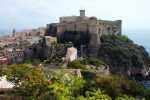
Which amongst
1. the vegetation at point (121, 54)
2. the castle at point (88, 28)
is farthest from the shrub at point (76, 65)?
the castle at point (88, 28)

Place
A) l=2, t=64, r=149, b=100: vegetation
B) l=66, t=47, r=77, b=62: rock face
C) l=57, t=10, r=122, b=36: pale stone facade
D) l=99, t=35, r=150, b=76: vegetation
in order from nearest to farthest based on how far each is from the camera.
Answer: l=2, t=64, r=149, b=100: vegetation < l=66, t=47, r=77, b=62: rock face < l=99, t=35, r=150, b=76: vegetation < l=57, t=10, r=122, b=36: pale stone facade

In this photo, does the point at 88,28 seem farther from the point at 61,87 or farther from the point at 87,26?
the point at 61,87

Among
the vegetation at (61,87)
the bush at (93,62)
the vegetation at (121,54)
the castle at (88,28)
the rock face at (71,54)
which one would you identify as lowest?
the vegetation at (121,54)

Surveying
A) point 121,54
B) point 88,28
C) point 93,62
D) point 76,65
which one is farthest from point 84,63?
point 88,28

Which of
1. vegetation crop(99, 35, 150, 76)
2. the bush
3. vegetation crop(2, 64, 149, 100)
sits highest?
vegetation crop(2, 64, 149, 100)

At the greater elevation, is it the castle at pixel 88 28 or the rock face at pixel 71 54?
the castle at pixel 88 28

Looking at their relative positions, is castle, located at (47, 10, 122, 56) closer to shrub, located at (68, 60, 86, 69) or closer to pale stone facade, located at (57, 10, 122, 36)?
pale stone facade, located at (57, 10, 122, 36)

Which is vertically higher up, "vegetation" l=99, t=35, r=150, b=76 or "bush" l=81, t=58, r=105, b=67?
"bush" l=81, t=58, r=105, b=67

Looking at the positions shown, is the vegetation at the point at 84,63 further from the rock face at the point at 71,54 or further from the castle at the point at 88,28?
the castle at the point at 88,28

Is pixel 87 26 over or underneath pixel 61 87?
underneath

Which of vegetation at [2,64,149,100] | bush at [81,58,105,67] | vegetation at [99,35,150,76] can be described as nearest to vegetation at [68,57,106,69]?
bush at [81,58,105,67]

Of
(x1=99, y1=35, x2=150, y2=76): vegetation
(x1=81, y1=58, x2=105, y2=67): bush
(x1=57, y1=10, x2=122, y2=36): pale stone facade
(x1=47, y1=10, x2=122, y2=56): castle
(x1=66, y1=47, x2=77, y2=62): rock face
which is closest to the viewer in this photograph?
(x1=66, y1=47, x2=77, y2=62): rock face

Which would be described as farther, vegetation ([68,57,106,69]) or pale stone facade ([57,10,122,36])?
pale stone facade ([57,10,122,36])

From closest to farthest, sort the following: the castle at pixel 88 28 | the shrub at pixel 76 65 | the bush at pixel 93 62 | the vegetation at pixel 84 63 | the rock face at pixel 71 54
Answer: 1. the shrub at pixel 76 65
2. the vegetation at pixel 84 63
3. the rock face at pixel 71 54
4. the bush at pixel 93 62
5. the castle at pixel 88 28
